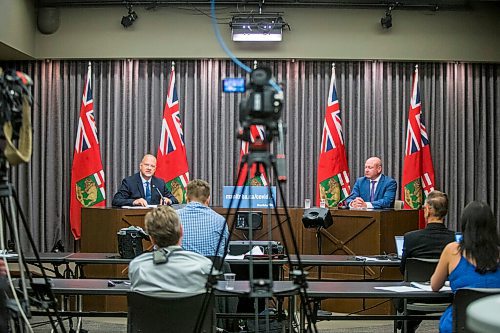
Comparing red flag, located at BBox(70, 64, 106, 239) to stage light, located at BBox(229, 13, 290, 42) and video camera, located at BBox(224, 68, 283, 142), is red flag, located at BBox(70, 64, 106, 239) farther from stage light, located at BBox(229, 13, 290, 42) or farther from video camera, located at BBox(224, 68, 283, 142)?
video camera, located at BBox(224, 68, 283, 142)

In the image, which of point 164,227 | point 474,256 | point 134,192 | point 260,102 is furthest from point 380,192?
point 260,102

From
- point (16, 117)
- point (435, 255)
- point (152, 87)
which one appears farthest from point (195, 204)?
point (152, 87)

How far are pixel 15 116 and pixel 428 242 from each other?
3.15 m

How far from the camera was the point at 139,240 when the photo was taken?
5.62 m

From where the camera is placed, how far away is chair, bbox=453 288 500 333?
12.0 feet

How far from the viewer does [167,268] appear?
12.2 ft

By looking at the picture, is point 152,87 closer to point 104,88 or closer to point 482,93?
point 104,88

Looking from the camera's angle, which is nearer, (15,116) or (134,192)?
(15,116)

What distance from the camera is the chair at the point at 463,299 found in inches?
144

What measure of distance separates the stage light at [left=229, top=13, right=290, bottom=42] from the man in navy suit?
2316 mm

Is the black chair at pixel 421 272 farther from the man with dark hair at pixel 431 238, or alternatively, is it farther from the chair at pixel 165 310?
the chair at pixel 165 310

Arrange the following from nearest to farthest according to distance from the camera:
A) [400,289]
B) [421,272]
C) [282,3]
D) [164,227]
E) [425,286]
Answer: [164,227] < [400,289] < [425,286] < [421,272] < [282,3]

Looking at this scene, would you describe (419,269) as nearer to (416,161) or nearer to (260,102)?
(260,102)

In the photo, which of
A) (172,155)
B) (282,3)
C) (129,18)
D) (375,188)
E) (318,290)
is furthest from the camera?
(282,3)
